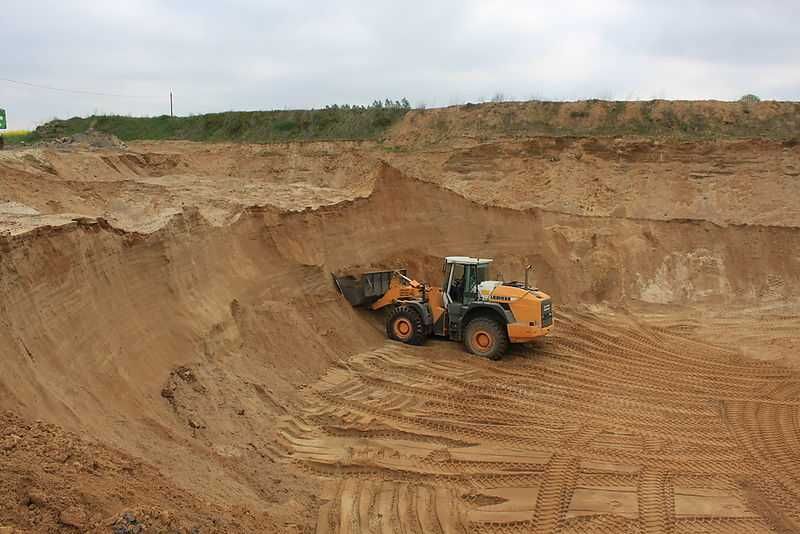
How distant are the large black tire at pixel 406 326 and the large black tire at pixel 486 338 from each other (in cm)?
93

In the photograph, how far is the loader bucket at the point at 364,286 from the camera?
1374cm

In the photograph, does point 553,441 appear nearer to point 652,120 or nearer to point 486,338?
point 486,338

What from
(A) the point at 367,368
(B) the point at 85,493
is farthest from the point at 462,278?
(B) the point at 85,493

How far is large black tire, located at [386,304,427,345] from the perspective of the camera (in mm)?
12969

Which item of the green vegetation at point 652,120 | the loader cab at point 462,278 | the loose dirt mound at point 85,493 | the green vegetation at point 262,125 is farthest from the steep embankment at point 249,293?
the green vegetation at point 262,125

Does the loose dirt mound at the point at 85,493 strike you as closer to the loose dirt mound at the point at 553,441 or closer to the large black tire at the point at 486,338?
the loose dirt mound at the point at 553,441

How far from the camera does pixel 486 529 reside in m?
6.84

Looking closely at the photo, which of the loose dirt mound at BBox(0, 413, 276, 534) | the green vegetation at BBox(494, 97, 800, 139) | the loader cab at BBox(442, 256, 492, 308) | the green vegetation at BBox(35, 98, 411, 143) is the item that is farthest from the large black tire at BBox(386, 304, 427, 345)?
the green vegetation at BBox(35, 98, 411, 143)

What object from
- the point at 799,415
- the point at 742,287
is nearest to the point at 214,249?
the point at 799,415

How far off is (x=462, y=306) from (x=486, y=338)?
2.44 feet

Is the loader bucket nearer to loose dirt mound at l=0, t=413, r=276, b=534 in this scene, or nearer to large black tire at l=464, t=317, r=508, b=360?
large black tire at l=464, t=317, r=508, b=360

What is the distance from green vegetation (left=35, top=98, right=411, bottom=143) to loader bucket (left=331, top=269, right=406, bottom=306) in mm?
13639

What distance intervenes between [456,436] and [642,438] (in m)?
A: 2.40

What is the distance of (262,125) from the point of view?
2966 cm
